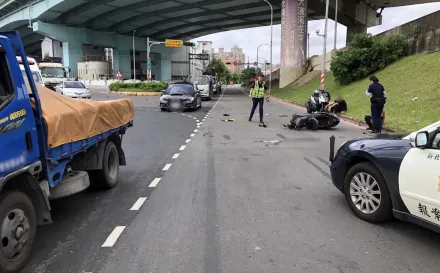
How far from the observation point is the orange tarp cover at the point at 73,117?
14.3 ft

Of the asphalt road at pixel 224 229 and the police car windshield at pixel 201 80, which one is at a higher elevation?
the police car windshield at pixel 201 80

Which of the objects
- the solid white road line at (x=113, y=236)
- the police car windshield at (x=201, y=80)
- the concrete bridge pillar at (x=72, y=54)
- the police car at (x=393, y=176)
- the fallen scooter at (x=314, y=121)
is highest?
the concrete bridge pillar at (x=72, y=54)

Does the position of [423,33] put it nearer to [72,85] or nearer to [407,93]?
[407,93]

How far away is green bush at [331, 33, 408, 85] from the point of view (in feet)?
88.0

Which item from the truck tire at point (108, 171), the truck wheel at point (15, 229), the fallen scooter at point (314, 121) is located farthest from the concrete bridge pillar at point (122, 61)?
the truck wheel at point (15, 229)

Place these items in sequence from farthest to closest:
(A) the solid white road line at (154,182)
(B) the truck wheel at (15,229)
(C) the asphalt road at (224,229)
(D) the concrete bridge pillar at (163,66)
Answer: (D) the concrete bridge pillar at (163,66), (A) the solid white road line at (154,182), (C) the asphalt road at (224,229), (B) the truck wheel at (15,229)

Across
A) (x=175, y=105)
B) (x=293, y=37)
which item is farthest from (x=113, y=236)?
(x=293, y=37)

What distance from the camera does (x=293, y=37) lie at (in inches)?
1788

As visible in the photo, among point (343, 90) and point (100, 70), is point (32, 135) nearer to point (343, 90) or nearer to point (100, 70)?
point (343, 90)

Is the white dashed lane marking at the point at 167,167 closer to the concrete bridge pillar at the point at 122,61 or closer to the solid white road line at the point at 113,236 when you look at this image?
the solid white road line at the point at 113,236

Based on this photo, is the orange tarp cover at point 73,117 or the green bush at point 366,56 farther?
the green bush at point 366,56

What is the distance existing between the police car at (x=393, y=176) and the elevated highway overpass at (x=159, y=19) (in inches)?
1656

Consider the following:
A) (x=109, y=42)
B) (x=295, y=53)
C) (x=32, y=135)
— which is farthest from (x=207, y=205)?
(x=109, y=42)

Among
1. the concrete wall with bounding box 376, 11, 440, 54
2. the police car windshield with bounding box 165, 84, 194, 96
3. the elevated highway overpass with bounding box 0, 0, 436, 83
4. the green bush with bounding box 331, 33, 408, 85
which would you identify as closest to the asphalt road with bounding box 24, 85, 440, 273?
the police car windshield with bounding box 165, 84, 194, 96
